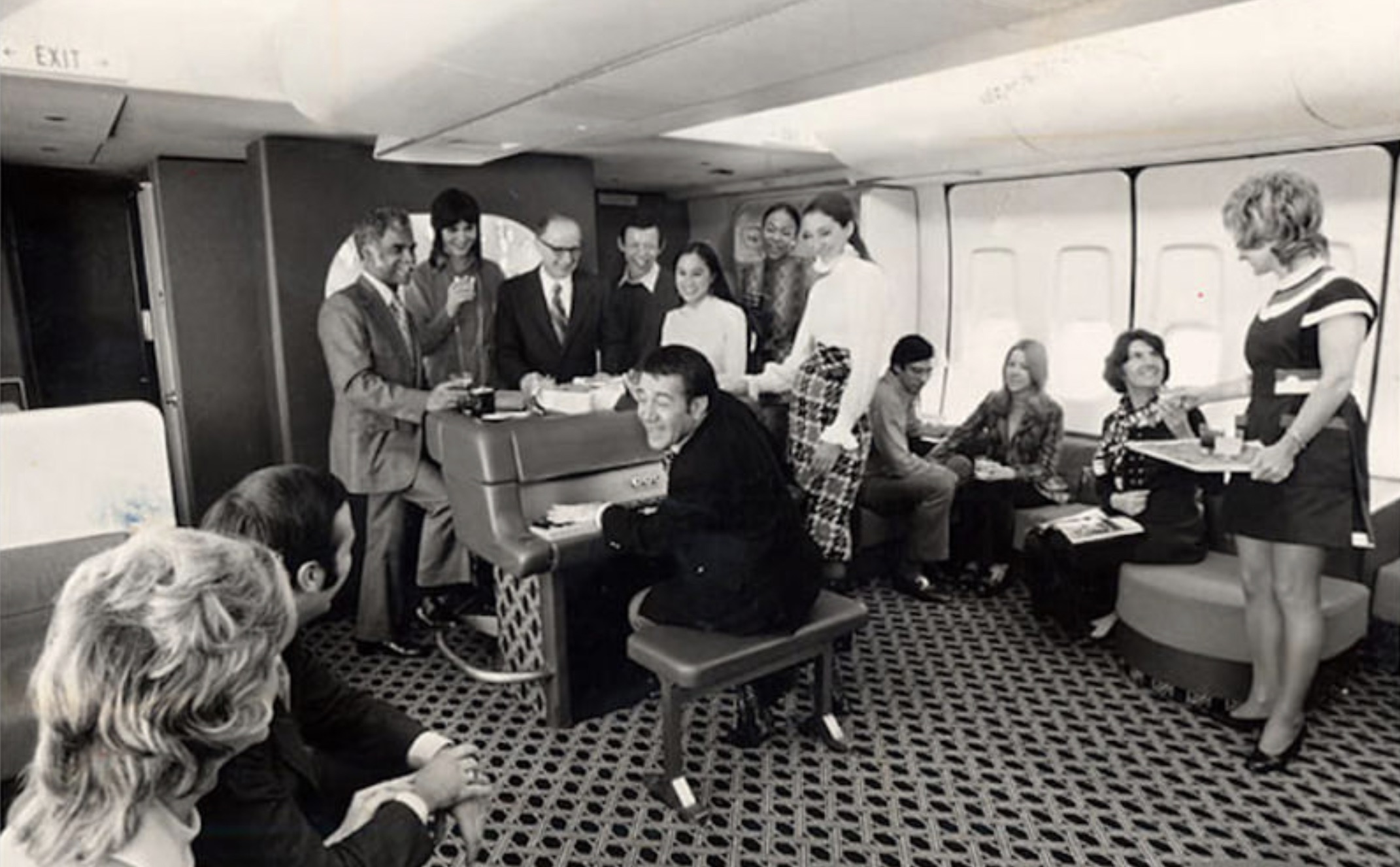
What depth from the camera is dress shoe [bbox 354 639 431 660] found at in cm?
415

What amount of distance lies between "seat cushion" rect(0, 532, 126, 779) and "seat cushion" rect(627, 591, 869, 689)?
1680 millimetres

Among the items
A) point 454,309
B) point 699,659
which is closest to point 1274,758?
point 699,659

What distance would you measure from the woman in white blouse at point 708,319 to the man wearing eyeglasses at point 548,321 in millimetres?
424

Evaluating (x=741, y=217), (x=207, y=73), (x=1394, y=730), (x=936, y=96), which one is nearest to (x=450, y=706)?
(x=207, y=73)

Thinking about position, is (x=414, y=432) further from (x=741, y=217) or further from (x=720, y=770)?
(x=741, y=217)

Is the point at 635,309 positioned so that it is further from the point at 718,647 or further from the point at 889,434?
the point at 718,647

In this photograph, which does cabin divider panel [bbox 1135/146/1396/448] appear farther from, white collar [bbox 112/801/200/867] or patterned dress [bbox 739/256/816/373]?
white collar [bbox 112/801/200/867]

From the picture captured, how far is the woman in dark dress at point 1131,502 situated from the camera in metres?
3.86

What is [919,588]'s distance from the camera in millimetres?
4871

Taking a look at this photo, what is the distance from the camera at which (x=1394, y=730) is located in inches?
131

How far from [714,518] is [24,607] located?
2022mm

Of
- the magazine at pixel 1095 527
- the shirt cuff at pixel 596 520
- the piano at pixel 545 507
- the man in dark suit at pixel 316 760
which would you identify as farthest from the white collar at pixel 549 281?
the man in dark suit at pixel 316 760

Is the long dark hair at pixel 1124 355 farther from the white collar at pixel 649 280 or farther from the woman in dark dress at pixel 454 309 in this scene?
the woman in dark dress at pixel 454 309

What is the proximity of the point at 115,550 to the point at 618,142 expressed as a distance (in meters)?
3.98
